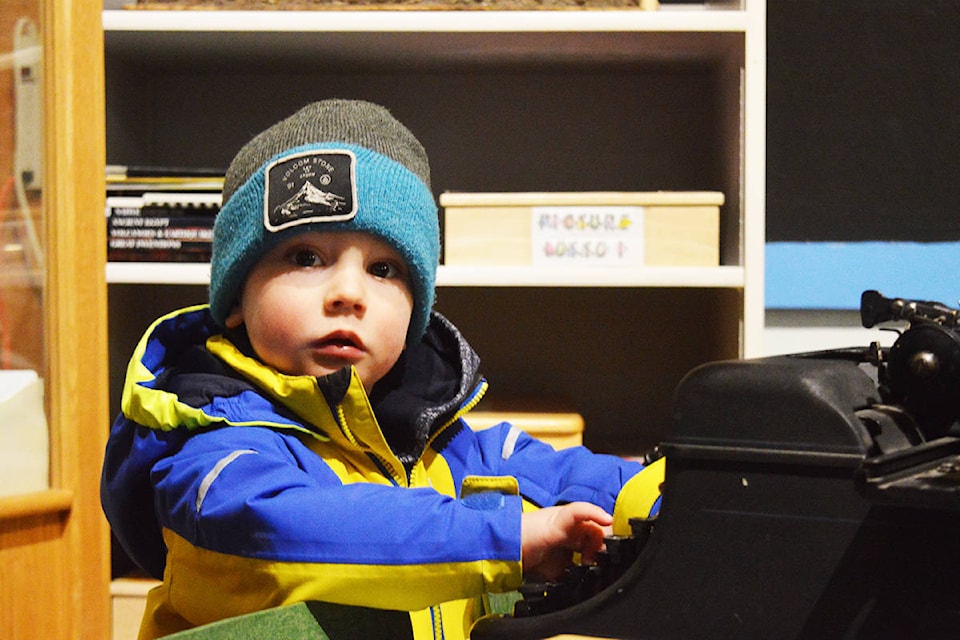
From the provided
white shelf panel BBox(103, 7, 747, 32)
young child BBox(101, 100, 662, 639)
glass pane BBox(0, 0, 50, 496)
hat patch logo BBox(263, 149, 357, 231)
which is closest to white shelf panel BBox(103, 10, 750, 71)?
white shelf panel BBox(103, 7, 747, 32)

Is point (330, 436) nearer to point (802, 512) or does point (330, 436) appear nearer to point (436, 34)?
point (802, 512)

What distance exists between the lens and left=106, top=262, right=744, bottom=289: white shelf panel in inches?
56.1

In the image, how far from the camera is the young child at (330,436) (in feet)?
2.12

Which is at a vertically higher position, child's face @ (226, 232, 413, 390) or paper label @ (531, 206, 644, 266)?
paper label @ (531, 206, 644, 266)

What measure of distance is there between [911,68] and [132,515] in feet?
4.75

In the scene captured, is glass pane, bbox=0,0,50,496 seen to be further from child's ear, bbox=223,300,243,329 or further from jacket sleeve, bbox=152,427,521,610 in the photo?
jacket sleeve, bbox=152,427,521,610

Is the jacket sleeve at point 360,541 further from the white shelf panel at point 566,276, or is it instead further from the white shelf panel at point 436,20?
the white shelf panel at point 436,20

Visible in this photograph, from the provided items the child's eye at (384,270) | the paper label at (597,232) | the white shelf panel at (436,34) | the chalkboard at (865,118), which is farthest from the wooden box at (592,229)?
the child's eye at (384,270)

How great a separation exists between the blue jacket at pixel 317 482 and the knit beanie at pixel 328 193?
0.29ft

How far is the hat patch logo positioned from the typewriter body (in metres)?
0.43

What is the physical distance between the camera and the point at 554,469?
39.9 inches

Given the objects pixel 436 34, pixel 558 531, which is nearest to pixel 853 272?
pixel 436 34

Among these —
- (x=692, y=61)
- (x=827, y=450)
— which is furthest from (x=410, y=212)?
(x=692, y=61)

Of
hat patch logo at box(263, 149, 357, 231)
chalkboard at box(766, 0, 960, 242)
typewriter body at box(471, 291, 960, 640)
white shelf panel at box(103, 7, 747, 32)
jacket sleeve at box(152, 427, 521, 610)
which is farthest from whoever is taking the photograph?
chalkboard at box(766, 0, 960, 242)
